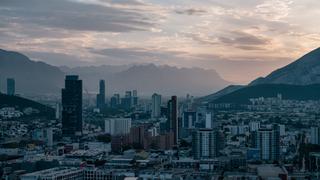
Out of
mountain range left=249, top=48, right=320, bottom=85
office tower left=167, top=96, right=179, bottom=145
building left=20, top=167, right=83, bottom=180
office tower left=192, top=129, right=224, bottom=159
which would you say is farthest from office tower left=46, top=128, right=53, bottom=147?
mountain range left=249, top=48, right=320, bottom=85

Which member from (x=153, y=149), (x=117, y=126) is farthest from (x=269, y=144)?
(x=117, y=126)

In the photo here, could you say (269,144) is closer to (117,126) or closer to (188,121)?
(117,126)

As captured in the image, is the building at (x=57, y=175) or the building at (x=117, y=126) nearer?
the building at (x=57, y=175)

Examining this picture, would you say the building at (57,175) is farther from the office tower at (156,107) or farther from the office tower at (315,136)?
the office tower at (156,107)

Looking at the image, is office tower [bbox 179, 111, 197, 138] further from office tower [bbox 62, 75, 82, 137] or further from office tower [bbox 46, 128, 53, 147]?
office tower [bbox 46, 128, 53, 147]

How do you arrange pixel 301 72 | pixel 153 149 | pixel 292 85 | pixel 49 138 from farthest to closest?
pixel 301 72 < pixel 292 85 < pixel 49 138 < pixel 153 149

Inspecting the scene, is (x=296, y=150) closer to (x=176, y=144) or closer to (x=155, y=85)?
(x=176, y=144)

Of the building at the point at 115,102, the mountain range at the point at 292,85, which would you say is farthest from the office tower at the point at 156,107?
the mountain range at the point at 292,85

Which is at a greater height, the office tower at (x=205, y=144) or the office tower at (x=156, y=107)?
the office tower at (x=156, y=107)

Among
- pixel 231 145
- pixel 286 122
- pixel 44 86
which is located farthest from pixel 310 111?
pixel 44 86
